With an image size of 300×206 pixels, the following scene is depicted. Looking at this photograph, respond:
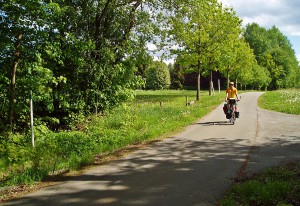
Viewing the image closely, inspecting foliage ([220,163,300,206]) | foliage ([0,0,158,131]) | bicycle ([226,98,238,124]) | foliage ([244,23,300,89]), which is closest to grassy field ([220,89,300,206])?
foliage ([220,163,300,206])

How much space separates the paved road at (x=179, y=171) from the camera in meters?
5.66

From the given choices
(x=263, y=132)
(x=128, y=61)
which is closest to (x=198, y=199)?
(x=263, y=132)

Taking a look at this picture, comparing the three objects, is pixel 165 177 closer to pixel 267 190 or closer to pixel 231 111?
pixel 267 190

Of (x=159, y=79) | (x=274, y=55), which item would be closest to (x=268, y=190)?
(x=274, y=55)

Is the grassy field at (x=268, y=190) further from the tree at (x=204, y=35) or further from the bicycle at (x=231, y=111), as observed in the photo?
the tree at (x=204, y=35)

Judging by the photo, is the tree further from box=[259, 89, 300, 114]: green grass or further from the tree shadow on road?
the tree shadow on road

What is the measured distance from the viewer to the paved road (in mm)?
5660

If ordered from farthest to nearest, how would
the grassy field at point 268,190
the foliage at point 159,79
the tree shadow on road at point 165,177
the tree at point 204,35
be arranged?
the foliage at point 159,79
the tree at point 204,35
the tree shadow on road at point 165,177
the grassy field at point 268,190

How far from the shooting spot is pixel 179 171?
7312 millimetres

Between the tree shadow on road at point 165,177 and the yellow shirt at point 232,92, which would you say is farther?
the yellow shirt at point 232,92

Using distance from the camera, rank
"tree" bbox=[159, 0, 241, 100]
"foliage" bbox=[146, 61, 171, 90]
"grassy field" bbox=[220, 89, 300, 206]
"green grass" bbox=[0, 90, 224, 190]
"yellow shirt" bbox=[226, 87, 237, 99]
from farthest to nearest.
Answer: "foliage" bbox=[146, 61, 171, 90] → "tree" bbox=[159, 0, 241, 100] → "yellow shirt" bbox=[226, 87, 237, 99] → "green grass" bbox=[0, 90, 224, 190] → "grassy field" bbox=[220, 89, 300, 206]

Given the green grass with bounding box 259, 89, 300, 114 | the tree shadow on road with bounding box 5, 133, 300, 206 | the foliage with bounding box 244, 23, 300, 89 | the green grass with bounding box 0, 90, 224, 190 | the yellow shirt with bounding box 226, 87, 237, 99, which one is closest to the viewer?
the tree shadow on road with bounding box 5, 133, 300, 206

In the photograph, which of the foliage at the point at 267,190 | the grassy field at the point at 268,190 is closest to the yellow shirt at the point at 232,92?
the grassy field at the point at 268,190

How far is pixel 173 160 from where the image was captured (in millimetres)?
8352
